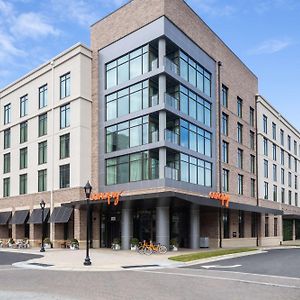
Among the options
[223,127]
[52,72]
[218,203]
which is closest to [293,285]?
[218,203]

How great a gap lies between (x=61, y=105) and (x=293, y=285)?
30.1 m

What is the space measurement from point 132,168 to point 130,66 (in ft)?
29.2

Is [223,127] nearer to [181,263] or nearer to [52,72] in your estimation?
[52,72]

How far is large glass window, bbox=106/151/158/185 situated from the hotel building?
0.29 feet

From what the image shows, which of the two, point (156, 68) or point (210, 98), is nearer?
point (156, 68)

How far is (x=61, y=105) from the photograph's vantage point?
4106cm

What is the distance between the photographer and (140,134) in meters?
35.8

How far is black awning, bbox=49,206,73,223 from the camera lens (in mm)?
38375

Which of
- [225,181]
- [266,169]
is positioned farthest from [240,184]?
[266,169]

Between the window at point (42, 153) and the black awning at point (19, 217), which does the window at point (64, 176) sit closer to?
the window at point (42, 153)

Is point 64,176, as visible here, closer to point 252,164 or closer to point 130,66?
point 130,66

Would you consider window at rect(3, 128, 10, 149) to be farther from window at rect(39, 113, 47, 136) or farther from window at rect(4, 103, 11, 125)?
window at rect(39, 113, 47, 136)

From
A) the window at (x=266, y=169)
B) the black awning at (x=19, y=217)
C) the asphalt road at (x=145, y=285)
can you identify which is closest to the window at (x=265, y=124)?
the window at (x=266, y=169)

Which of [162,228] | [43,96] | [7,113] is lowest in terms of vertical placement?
[162,228]
